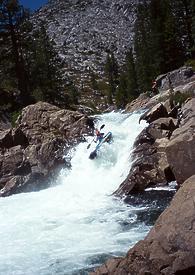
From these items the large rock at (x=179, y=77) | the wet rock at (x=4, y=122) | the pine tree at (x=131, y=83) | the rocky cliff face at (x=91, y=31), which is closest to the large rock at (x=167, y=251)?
the wet rock at (x=4, y=122)

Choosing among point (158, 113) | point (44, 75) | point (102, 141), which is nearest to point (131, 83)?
point (44, 75)

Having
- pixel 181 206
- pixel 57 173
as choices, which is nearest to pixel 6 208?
pixel 57 173

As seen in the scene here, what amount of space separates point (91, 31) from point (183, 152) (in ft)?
491

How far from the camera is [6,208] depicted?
22.1 metres

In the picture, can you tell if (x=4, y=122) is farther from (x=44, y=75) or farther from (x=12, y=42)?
(x=44, y=75)

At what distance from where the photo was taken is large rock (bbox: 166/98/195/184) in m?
17.8

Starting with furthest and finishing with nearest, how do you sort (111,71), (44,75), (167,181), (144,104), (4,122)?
(111,71) < (44,75) < (144,104) < (4,122) < (167,181)

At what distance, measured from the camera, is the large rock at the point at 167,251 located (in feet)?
29.5

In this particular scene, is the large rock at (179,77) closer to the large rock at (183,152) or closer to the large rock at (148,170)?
the large rock at (148,170)

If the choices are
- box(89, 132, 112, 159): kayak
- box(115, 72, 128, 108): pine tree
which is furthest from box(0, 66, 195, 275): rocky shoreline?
box(115, 72, 128, 108): pine tree

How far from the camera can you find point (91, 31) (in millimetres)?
162625

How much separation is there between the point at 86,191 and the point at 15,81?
24844 millimetres

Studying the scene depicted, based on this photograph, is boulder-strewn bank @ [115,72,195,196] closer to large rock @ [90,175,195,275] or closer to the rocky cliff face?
large rock @ [90,175,195,275]

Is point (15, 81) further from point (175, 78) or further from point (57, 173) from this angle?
point (57, 173)
